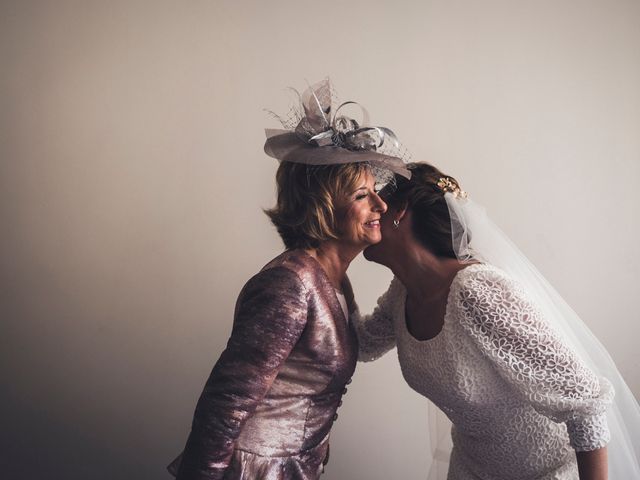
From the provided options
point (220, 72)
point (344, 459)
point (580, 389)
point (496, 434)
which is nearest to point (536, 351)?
point (580, 389)

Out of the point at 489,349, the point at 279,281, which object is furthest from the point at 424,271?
the point at 279,281

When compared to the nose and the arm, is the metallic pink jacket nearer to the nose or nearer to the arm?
the nose

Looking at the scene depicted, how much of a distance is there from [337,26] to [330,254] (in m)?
1.05

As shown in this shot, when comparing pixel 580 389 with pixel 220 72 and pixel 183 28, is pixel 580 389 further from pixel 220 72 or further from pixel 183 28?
pixel 183 28

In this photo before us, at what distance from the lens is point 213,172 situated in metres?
2.09

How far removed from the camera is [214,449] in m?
1.17

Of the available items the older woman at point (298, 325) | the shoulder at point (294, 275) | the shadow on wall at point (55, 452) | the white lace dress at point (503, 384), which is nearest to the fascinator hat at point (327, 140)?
the older woman at point (298, 325)

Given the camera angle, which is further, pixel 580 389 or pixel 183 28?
pixel 183 28

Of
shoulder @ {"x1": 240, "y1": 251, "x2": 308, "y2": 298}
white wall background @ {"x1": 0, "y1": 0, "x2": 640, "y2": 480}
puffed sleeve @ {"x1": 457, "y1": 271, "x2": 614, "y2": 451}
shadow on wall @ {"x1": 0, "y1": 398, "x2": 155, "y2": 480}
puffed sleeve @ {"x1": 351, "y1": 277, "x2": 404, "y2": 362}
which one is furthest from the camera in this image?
shadow on wall @ {"x1": 0, "y1": 398, "x2": 155, "y2": 480}

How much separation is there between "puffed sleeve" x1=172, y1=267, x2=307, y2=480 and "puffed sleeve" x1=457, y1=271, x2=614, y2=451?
0.41m

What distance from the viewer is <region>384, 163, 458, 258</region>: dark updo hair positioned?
1.35 meters

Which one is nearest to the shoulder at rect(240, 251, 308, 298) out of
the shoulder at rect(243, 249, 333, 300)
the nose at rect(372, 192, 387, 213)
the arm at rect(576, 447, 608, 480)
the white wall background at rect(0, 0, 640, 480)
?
the shoulder at rect(243, 249, 333, 300)

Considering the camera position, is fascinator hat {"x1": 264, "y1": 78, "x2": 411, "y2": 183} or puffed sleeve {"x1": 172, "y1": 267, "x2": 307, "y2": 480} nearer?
puffed sleeve {"x1": 172, "y1": 267, "x2": 307, "y2": 480}

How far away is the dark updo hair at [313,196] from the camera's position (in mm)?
1312
